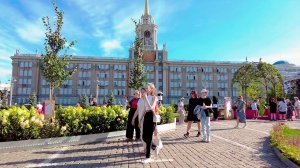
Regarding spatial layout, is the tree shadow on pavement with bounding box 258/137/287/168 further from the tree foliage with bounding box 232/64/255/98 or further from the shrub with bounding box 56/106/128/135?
the tree foliage with bounding box 232/64/255/98

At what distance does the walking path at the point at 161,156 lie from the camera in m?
6.56

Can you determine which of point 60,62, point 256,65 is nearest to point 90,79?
point 256,65

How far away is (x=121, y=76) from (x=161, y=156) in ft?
248

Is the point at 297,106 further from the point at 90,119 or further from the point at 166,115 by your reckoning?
the point at 90,119

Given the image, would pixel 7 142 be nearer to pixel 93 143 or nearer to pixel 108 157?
pixel 93 143

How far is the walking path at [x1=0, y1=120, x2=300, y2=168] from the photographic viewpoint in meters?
6.56

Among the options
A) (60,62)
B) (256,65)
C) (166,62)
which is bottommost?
(60,62)

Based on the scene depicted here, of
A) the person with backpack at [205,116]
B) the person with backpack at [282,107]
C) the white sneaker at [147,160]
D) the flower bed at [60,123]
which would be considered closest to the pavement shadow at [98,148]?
the flower bed at [60,123]

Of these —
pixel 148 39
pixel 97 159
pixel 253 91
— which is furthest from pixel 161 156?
pixel 148 39

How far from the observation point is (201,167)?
6.12 m

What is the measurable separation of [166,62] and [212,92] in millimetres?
17345

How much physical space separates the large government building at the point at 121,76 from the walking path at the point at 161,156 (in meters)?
69.6

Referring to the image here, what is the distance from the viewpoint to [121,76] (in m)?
82.4

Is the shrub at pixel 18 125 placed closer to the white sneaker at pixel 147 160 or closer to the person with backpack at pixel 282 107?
the white sneaker at pixel 147 160
